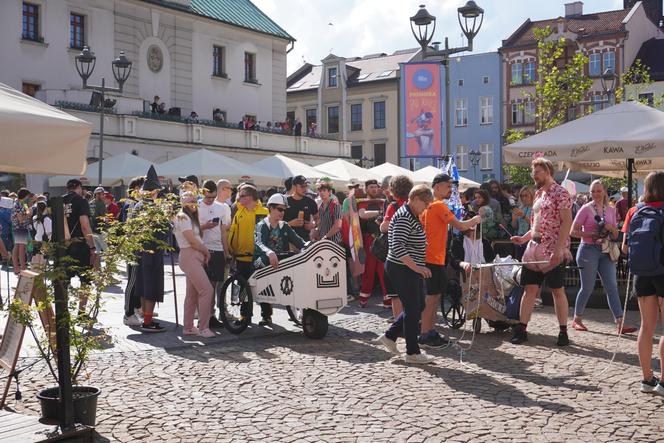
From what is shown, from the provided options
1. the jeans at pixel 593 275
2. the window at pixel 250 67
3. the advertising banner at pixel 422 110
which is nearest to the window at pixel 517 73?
the window at pixel 250 67

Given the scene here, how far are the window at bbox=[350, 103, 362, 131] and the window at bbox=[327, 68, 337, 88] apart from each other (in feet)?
7.46

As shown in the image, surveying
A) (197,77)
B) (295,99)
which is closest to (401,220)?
(197,77)

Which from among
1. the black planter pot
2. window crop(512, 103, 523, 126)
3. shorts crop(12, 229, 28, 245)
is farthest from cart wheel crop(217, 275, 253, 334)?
window crop(512, 103, 523, 126)

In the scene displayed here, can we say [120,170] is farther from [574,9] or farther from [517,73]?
[574,9]

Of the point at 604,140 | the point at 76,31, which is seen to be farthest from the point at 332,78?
the point at 604,140

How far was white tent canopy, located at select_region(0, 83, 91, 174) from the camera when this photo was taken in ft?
15.5

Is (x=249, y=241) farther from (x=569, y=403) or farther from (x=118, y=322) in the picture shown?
(x=569, y=403)

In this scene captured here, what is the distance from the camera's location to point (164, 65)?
123 ft

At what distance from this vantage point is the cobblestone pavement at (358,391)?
5.72 metres

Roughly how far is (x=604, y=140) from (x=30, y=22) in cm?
2703

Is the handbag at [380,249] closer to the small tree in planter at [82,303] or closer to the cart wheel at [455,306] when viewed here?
the cart wheel at [455,306]

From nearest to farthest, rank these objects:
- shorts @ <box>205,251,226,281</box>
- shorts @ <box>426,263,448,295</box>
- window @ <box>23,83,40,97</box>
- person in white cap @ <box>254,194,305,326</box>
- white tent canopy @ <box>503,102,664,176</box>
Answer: shorts @ <box>426,263,448,295</box> < person in white cap @ <box>254,194,305,326</box> < shorts @ <box>205,251,226,281</box> < white tent canopy @ <box>503,102,664,176</box> < window @ <box>23,83,40,97</box>

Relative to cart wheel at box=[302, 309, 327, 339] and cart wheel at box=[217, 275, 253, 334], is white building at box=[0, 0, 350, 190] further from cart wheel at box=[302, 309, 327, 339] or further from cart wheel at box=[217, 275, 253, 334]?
cart wheel at box=[302, 309, 327, 339]

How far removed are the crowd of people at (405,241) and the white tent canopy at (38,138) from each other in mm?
1889
